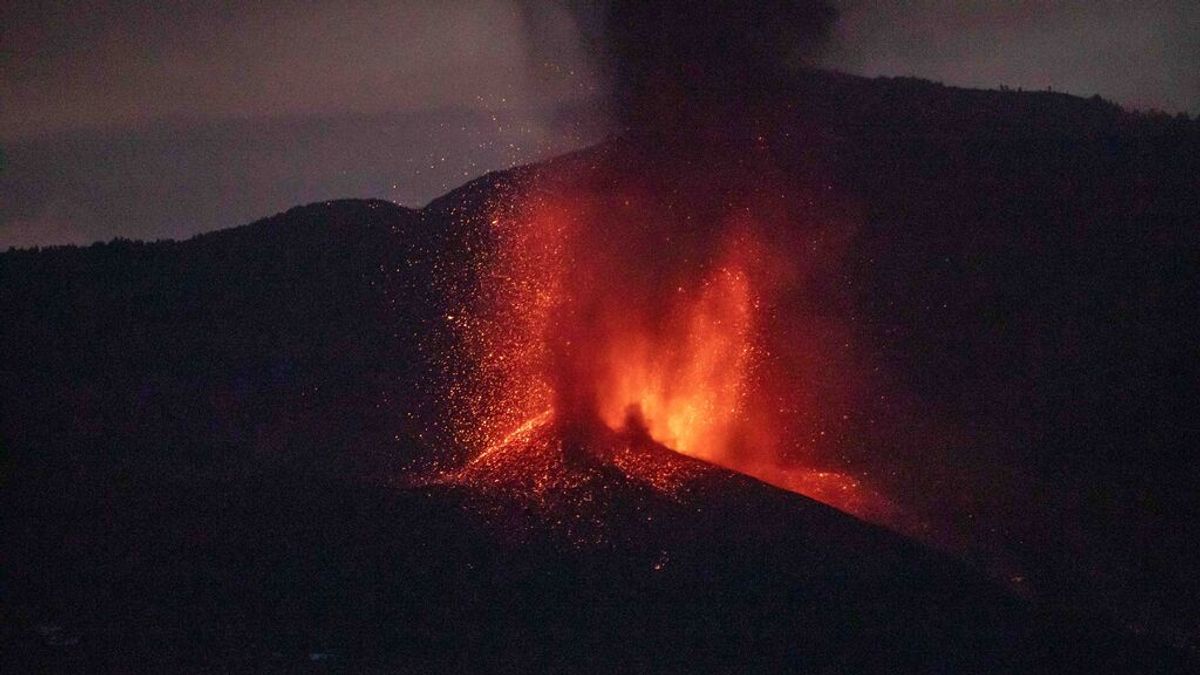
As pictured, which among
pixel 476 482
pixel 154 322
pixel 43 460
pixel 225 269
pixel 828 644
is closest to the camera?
pixel 828 644

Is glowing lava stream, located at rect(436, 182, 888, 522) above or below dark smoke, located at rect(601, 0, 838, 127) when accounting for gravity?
below

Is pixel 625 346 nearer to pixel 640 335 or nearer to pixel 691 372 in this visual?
pixel 640 335

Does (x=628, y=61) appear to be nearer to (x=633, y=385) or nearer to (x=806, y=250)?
(x=806, y=250)

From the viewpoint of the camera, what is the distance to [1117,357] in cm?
2216

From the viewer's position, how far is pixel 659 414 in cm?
2141

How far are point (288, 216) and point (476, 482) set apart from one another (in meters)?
19.2

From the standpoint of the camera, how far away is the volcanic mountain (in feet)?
43.4

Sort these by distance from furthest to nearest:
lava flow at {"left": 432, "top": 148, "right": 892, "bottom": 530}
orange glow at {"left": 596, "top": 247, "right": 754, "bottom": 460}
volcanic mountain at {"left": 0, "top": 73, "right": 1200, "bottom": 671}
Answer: orange glow at {"left": 596, "top": 247, "right": 754, "bottom": 460} → lava flow at {"left": 432, "top": 148, "right": 892, "bottom": 530} → volcanic mountain at {"left": 0, "top": 73, "right": 1200, "bottom": 671}

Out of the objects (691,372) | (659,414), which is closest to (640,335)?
(691,372)

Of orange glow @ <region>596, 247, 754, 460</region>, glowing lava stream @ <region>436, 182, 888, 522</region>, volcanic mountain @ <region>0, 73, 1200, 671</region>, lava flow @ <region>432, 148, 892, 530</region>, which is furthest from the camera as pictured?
orange glow @ <region>596, 247, 754, 460</region>

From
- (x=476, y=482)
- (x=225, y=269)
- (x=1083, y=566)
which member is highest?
(x=225, y=269)

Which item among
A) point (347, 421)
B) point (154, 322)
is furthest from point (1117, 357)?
point (154, 322)

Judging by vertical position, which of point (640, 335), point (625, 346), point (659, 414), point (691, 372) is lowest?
point (659, 414)

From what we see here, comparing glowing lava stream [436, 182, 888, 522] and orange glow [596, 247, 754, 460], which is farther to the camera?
orange glow [596, 247, 754, 460]
